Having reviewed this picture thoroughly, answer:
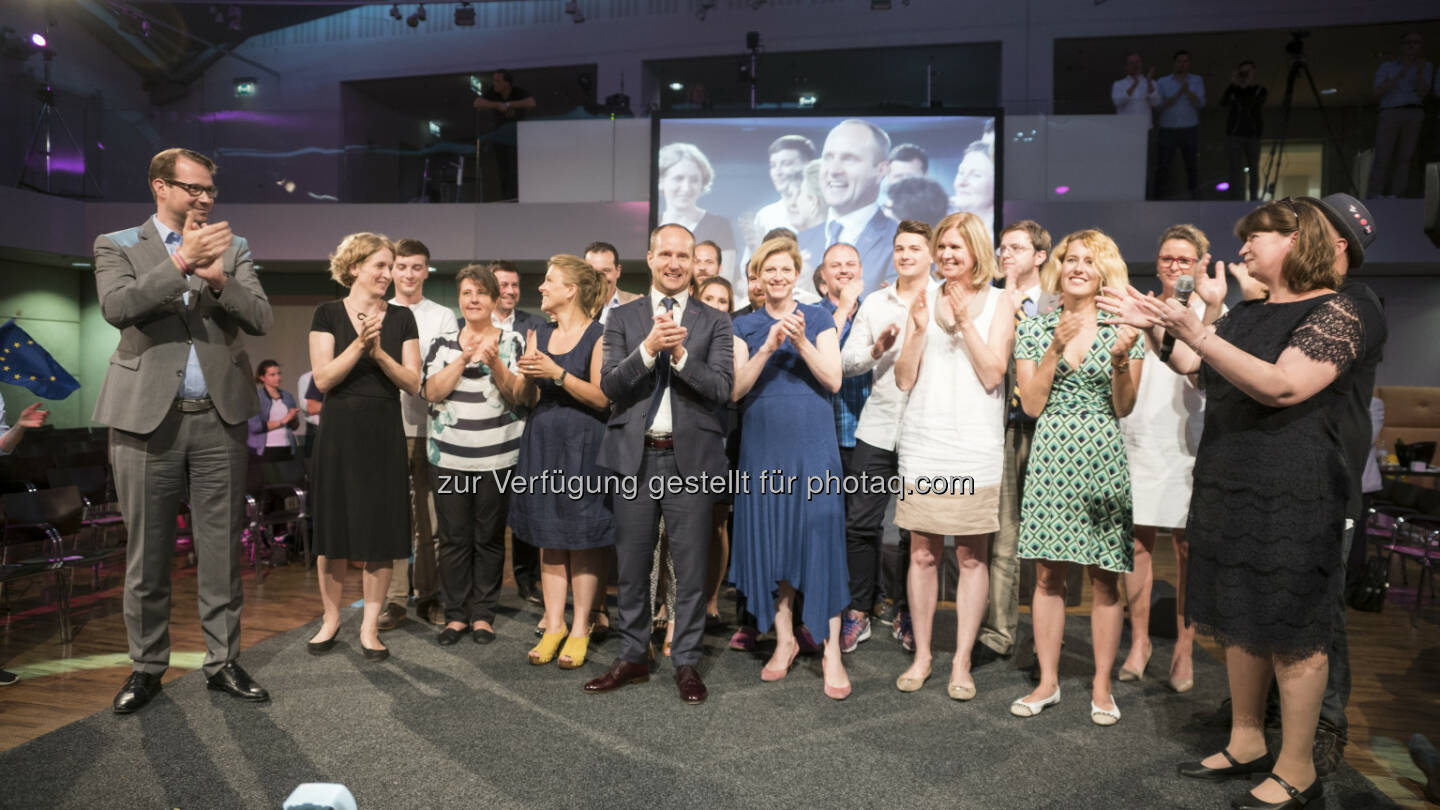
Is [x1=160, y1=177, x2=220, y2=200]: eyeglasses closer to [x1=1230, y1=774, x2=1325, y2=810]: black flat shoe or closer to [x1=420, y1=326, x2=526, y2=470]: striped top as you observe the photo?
[x1=420, y1=326, x2=526, y2=470]: striped top

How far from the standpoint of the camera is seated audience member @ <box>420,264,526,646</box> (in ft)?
13.2

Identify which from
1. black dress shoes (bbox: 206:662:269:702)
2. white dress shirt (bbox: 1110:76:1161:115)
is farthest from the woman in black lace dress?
white dress shirt (bbox: 1110:76:1161:115)

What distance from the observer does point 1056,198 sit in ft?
29.2

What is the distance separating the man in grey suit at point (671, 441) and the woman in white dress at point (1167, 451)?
1.72 meters

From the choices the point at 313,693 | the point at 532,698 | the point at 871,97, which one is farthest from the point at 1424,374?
the point at 313,693

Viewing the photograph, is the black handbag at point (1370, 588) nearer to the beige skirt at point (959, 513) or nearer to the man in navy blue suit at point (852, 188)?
the beige skirt at point (959, 513)

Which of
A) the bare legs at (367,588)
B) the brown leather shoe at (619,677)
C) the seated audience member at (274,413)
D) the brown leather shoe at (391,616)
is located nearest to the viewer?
the brown leather shoe at (619,677)

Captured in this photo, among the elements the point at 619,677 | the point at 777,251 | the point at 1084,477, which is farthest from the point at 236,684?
the point at 1084,477

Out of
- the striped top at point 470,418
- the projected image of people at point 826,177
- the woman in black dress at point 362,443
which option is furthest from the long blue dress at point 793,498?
the projected image of people at point 826,177

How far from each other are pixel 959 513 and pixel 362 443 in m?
2.51

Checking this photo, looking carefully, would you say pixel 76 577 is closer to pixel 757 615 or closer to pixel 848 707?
pixel 757 615

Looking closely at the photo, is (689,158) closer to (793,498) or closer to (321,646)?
(793,498)

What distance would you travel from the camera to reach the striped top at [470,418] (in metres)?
4.07

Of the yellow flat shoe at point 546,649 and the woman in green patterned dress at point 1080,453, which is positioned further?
the yellow flat shoe at point 546,649
